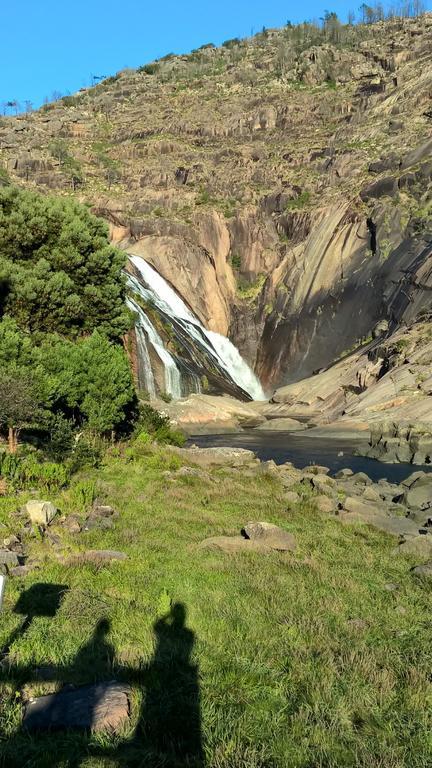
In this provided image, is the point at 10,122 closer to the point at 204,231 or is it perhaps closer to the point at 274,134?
the point at 274,134

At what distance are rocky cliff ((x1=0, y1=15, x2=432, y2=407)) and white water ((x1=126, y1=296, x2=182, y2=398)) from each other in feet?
53.5

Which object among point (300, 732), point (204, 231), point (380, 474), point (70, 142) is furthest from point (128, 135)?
point (300, 732)

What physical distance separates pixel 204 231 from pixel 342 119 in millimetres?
40376

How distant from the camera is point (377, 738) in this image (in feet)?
14.6

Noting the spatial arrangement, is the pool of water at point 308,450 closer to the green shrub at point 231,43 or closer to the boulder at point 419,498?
the boulder at point 419,498

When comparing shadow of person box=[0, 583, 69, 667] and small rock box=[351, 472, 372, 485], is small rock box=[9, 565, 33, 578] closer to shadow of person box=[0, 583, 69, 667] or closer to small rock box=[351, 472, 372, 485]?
shadow of person box=[0, 583, 69, 667]

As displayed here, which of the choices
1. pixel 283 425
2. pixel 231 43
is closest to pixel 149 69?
pixel 231 43

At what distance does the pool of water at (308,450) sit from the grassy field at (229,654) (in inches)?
792

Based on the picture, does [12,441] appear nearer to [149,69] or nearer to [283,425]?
[283,425]

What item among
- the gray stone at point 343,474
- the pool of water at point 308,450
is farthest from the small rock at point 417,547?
the pool of water at point 308,450

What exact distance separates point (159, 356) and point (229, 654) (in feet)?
177

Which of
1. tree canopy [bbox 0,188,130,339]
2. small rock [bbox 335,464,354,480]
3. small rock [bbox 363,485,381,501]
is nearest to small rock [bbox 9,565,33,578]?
small rock [bbox 363,485,381,501]

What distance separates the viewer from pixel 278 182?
3563 inches

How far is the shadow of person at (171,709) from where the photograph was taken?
→ 13.6 feet
